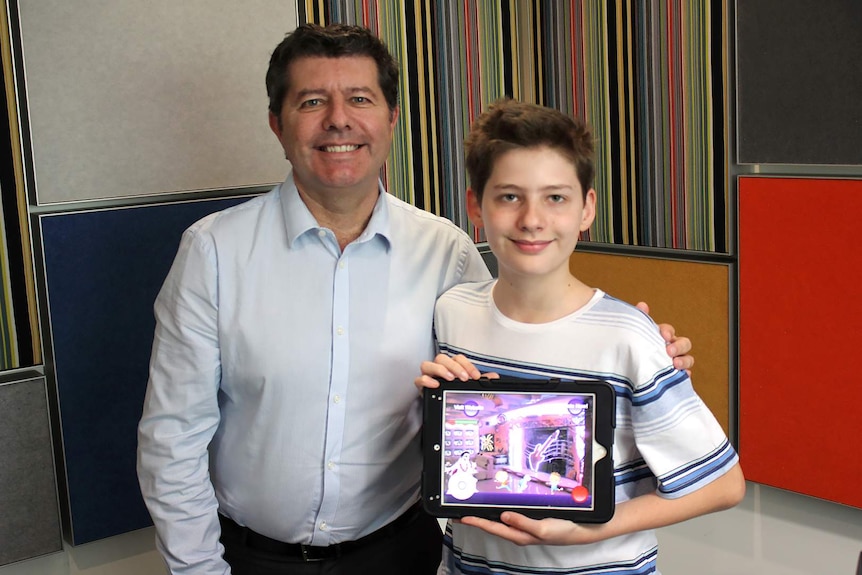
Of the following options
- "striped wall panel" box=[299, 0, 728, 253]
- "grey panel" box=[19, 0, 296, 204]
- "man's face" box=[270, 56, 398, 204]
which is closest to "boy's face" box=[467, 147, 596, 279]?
"man's face" box=[270, 56, 398, 204]

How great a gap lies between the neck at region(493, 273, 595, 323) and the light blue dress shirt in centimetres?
30

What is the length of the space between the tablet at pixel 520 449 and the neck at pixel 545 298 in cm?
13

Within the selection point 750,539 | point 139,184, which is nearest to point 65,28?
point 139,184

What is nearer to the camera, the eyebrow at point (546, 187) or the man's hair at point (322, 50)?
the eyebrow at point (546, 187)

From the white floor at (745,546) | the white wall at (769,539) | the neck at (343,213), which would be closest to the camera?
the neck at (343,213)

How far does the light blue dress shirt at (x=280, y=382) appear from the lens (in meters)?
1.74

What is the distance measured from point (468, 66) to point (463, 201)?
44 centimetres

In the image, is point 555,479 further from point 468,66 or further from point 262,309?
point 468,66

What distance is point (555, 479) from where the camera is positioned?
57.7 inches

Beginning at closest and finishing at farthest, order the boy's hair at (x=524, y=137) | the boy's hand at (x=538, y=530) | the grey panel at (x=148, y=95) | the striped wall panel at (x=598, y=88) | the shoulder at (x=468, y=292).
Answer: the boy's hand at (x=538, y=530), the boy's hair at (x=524, y=137), the shoulder at (x=468, y=292), the grey panel at (x=148, y=95), the striped wall panel at (x=598, y=88)

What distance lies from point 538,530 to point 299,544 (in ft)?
1.83

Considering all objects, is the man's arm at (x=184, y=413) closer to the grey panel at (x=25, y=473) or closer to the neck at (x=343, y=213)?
the neck at (x=343, y=213)

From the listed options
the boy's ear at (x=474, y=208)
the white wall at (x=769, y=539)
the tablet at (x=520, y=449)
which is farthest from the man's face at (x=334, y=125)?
the white wall at (x=769, y=539)

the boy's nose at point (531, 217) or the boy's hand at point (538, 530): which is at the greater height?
the boy's nose at point (531, 217)
